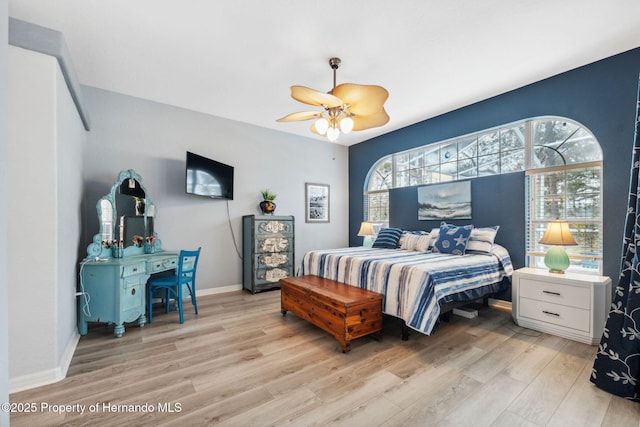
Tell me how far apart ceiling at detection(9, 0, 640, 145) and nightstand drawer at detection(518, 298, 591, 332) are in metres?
2.50

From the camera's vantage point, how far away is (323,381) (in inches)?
76.9

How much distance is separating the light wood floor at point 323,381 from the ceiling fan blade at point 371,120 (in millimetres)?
2125

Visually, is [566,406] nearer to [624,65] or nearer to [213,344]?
[213,344]

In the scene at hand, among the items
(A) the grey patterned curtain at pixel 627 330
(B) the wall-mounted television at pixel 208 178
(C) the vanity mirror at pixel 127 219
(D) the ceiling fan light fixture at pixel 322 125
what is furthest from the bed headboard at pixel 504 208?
(C) the vanity mirror at pixel 127 219

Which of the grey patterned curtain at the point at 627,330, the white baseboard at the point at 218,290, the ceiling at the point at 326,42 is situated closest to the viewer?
the grey patterned curtain at the point at 627,330

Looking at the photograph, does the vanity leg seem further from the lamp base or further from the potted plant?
the lamp base

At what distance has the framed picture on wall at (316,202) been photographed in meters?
5.39

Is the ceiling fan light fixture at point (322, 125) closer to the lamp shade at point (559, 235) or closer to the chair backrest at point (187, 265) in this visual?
the chair backrest at point (187, 265)

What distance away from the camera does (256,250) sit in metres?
4.33

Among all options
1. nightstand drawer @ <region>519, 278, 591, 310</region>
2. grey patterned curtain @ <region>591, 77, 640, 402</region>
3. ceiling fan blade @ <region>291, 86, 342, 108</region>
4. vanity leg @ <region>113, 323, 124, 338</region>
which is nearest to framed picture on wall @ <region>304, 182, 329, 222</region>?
ceiling fan blade @ <region>291, 86, 342, 108</region>

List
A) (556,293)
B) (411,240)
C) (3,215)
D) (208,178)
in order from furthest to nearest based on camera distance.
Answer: (411,240) < (208,178) < (556,293) < (3,215)

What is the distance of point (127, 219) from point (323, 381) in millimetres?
2884

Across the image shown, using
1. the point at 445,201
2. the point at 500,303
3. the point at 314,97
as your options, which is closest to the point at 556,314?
the point at 500,303

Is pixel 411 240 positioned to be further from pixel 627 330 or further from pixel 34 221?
pixel 34 221
